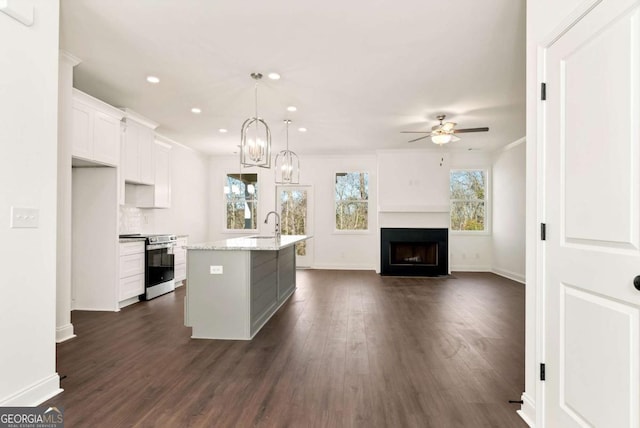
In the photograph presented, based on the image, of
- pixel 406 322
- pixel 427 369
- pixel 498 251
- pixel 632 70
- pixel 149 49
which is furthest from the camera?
pixel 498 251

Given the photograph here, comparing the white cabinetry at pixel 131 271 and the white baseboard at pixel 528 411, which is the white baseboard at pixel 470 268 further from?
the white cabinetry at pixel 131 271

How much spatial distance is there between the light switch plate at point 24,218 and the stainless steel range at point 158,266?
9.66 feet

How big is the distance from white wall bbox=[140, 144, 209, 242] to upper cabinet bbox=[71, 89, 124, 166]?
1.81m

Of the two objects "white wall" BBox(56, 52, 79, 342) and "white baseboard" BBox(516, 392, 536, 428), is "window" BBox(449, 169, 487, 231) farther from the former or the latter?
"white wall" BBox(56, 52, 79, 342)

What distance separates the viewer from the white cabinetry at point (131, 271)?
14.8 ft

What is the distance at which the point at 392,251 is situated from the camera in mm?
7664

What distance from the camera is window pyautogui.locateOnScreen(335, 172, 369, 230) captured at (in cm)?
820

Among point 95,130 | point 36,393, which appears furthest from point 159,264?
point 36,393

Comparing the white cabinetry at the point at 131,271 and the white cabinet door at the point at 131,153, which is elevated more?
the white cabinet door at the point at 131,153

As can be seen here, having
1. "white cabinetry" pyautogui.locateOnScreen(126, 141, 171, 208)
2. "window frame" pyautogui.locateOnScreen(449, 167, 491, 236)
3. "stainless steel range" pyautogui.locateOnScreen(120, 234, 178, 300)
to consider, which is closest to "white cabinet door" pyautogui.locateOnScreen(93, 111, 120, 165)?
"white cabinetry" pyautogui.locateOnScreen(126, 141, 171, 208)

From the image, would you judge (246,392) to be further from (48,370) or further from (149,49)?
(149,49)

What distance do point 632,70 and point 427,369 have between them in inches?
89.4

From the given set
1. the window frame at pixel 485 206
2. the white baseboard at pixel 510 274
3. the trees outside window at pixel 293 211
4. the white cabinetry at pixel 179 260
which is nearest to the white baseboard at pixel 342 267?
the trees outside window at pixel 293 211

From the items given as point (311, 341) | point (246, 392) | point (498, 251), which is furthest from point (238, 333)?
point (498, 251)
